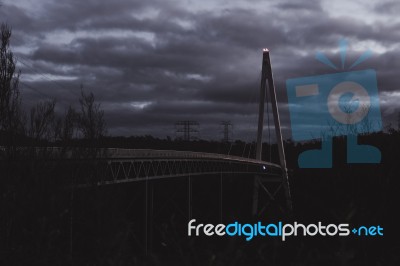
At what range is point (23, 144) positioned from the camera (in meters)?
28.0

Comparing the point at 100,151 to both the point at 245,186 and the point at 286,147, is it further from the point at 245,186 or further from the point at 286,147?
the point at 286,147

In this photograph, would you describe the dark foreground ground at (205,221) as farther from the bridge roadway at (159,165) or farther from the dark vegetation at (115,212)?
the bridge roadway at (159,165)

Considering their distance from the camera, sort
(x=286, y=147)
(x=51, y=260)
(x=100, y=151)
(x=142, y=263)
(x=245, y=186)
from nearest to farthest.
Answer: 1. (x=142, y=263)
2. (x=51, y=260)
3. (x=100, y=151)
4. (x=245, y=186)
5. (x=286, y=147)

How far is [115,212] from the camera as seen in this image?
27.1 m

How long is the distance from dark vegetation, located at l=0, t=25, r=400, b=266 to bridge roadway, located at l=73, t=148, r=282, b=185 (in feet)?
4.48

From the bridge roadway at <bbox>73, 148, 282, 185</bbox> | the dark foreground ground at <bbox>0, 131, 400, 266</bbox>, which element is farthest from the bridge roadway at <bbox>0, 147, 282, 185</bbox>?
the dark foreground ground at <bbox>0, 131, 400, 266</bbox>

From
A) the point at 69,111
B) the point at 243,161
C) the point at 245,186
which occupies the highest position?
the point at 69,111

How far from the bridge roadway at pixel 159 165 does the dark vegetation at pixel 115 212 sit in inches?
53.7

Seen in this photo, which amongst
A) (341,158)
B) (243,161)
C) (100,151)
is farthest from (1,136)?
(243,161)

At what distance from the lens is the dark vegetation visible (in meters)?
3.25

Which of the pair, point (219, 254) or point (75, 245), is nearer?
point (219, 254)

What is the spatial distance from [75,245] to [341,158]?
16.2 metres

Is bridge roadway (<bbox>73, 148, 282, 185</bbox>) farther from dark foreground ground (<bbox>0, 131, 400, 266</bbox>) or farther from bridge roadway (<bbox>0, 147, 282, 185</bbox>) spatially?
dark foreground ground (<bbox>0, 131, 400, 266</bbox>)

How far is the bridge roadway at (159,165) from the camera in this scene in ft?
118
